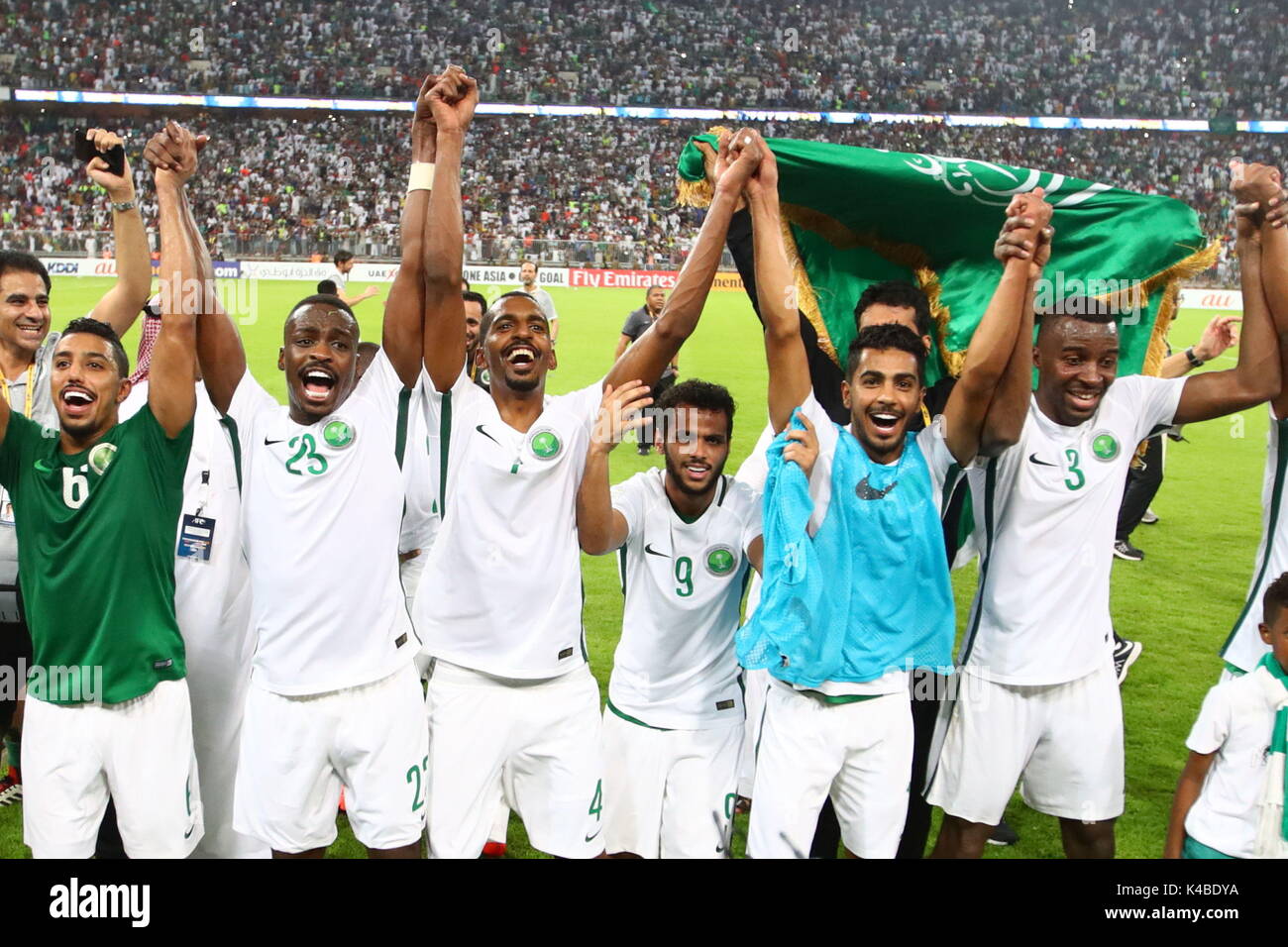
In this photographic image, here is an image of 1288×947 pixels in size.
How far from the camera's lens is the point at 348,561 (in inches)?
139

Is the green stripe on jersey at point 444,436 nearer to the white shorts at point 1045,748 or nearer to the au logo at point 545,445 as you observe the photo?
the au logo at point 545,445

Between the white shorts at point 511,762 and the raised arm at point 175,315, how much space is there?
1.21 meters

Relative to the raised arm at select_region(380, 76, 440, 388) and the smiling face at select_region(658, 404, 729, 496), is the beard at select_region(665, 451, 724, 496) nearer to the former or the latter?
the smiling face at select_region(658, 404, 729, 496)

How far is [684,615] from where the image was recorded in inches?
154

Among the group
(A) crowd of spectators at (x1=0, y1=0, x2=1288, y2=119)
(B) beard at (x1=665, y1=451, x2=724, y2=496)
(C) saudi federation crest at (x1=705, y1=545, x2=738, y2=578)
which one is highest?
(A) crowd of spectators at (x1=0, y1=0, x2=1288, y2=119)

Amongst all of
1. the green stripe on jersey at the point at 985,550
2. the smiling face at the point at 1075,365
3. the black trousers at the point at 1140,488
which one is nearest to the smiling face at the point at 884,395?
the green stripe on jersey at the point at 985,550

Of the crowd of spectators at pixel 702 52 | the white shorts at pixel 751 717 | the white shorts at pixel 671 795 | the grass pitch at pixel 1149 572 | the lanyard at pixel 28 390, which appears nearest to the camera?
the white shorts at pixel 671 795

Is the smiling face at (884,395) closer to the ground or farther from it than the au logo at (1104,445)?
farther from it

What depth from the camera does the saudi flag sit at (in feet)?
14.3

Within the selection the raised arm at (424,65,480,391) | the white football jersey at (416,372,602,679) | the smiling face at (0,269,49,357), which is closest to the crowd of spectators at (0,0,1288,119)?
the smiling face at (0,269,49,357)

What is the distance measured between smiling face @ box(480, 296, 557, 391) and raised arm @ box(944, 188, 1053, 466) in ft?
4.50

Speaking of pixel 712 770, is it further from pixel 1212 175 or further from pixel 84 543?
pixel 1212 175

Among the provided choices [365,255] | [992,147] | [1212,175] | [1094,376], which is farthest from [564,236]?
[1094,376]

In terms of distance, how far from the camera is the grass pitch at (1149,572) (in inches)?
211
